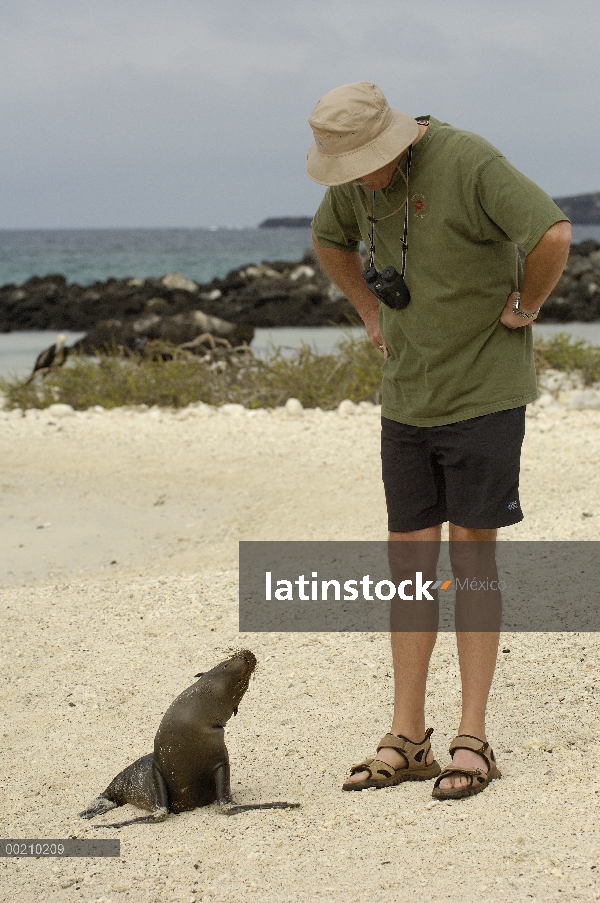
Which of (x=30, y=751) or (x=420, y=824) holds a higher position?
(x=420, y=824)

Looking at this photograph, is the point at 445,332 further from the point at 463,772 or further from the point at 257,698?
the point at 257,698

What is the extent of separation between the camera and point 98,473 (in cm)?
700

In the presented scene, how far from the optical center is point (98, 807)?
2.78 m

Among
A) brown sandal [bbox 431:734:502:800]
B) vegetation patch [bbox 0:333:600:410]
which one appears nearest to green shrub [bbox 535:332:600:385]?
vegetation patch [bbox 0:333:600:410]

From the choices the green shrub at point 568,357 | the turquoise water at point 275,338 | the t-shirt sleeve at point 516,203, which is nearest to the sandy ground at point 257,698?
the t-shirt sleeve at point 516,203

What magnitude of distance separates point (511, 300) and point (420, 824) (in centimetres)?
132

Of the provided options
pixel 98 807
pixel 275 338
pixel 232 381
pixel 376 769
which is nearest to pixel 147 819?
pixel 98 807

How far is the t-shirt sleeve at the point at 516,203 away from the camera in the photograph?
2361mm

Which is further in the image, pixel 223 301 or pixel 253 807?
pixel 223 301

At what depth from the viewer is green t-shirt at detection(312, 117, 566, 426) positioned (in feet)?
8.11

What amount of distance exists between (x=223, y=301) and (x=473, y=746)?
22928 mm

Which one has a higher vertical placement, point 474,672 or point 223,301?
point 474,672

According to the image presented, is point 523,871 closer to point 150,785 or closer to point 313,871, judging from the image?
point 313,871

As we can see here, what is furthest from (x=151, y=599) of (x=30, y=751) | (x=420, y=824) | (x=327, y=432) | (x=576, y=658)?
(x=327, y=432)
